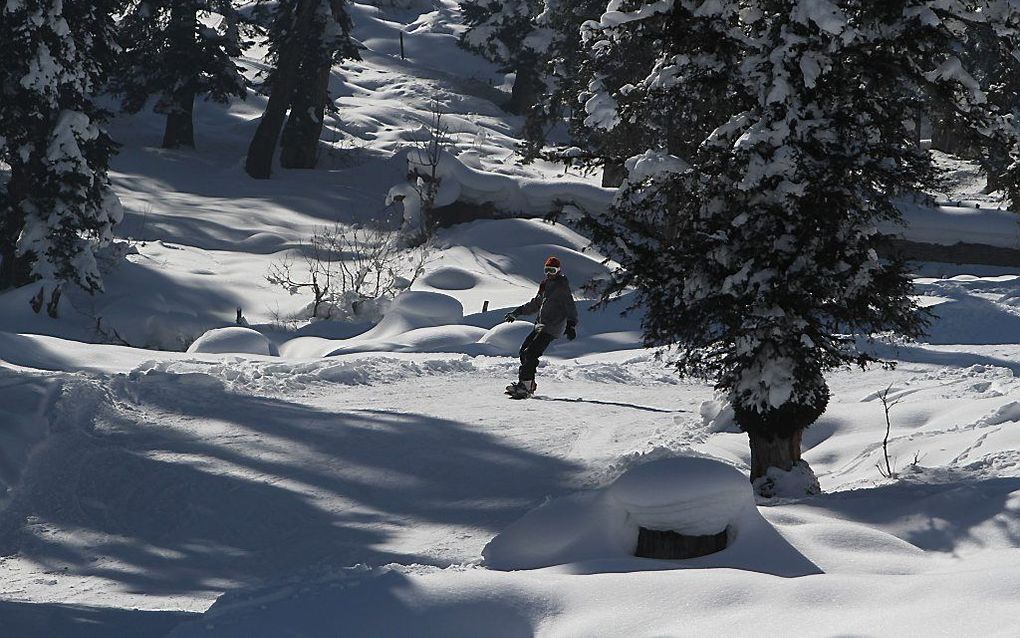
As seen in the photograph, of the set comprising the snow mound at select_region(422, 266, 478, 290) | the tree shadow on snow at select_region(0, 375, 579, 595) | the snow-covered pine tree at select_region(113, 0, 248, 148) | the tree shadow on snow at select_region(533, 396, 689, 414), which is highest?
the snow-covered pine tree at select_region(113, 0, 248, 148)

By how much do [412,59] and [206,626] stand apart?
55.3m

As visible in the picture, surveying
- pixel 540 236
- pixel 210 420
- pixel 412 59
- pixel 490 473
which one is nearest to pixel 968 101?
pixel 490 473

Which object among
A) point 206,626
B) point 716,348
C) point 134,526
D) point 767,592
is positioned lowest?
point 134,526

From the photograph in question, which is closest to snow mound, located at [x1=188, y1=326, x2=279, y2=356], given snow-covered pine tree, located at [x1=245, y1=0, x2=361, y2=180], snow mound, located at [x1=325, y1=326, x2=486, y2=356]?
snow mound, located at [x1=325, y1=326, x2=486, y2=356]

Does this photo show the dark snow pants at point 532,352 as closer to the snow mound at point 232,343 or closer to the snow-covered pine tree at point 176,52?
the snow mound at point 232,343

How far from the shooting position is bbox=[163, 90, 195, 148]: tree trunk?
3756 centimetres

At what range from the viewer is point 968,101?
9.02 metres

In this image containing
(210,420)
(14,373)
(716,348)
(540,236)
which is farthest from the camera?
(540,236)

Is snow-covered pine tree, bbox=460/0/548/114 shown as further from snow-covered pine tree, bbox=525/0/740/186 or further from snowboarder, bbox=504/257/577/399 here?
snow-covered pine tree, bbox=525/0/740/186

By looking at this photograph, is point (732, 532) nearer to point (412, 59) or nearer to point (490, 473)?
point (490, 473)

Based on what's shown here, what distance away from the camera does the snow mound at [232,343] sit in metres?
17.2

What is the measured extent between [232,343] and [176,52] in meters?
20.3

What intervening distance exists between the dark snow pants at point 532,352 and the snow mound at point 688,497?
257 inches

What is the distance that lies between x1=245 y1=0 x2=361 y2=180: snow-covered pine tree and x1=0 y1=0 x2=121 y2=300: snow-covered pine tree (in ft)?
39.7
